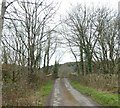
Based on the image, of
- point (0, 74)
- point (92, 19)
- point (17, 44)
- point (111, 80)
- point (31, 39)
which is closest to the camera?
point (0, 74)

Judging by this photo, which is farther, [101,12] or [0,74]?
[101,12]

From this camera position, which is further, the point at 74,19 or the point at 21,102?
the point at 74,19

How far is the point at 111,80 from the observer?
27.9m

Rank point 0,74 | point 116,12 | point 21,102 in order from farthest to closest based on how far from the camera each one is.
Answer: point 116,12 < point 0,74 < point 21,102

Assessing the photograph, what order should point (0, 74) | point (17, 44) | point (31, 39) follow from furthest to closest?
1. point (17, 44)
2. point (31, 39)
3. point (0, 74)

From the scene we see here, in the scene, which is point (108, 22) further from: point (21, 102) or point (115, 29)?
point (21, 102)

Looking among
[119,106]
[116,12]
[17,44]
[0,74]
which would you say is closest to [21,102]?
[0,74]

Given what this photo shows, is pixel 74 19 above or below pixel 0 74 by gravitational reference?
above

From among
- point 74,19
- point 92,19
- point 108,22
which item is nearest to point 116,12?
point 108,22

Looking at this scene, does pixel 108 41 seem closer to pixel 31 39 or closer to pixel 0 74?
pixel 31 39

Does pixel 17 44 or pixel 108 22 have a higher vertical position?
pixel 108 22

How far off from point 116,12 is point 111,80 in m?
18.0

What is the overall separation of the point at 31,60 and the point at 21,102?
16.4 meters

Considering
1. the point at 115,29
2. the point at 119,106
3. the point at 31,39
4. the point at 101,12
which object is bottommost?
the point at 119,106
